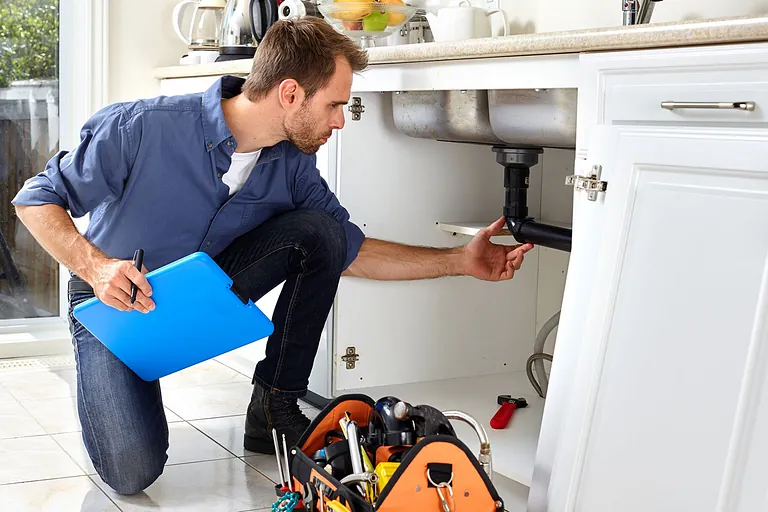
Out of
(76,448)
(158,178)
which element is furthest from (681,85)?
(76,448)

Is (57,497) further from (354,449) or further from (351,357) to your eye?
(351,357)

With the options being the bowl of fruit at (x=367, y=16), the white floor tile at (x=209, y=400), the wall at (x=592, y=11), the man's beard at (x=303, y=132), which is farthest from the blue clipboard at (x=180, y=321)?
the wall at (x=592, y=11)

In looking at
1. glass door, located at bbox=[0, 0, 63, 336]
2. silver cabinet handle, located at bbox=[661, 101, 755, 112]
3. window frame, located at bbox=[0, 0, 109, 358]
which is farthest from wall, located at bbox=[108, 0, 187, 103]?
silver cabinet handle, located at bbox=[661, 101, 755, 112]

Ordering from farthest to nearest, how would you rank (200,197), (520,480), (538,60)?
(200,197) → (520,480) → (538,60)

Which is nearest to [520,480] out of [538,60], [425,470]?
[425,470]

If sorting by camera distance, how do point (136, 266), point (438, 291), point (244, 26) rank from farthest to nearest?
point (244, 26) → point (438, 291) → point (136, 266)

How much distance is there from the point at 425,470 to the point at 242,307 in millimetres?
458

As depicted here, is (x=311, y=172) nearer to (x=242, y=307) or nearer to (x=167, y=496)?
(x=242, y=307)

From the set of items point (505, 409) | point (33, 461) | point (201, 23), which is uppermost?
point (201, 23)

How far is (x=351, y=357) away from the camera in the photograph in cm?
237

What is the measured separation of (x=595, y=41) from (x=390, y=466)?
722 mm

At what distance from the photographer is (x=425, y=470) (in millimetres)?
1468

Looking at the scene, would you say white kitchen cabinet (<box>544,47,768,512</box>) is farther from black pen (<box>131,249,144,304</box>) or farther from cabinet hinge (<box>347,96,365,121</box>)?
cabinet hinge (<box>347,96,365,121</box>)

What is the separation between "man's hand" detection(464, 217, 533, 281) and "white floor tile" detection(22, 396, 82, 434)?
3.22ft
